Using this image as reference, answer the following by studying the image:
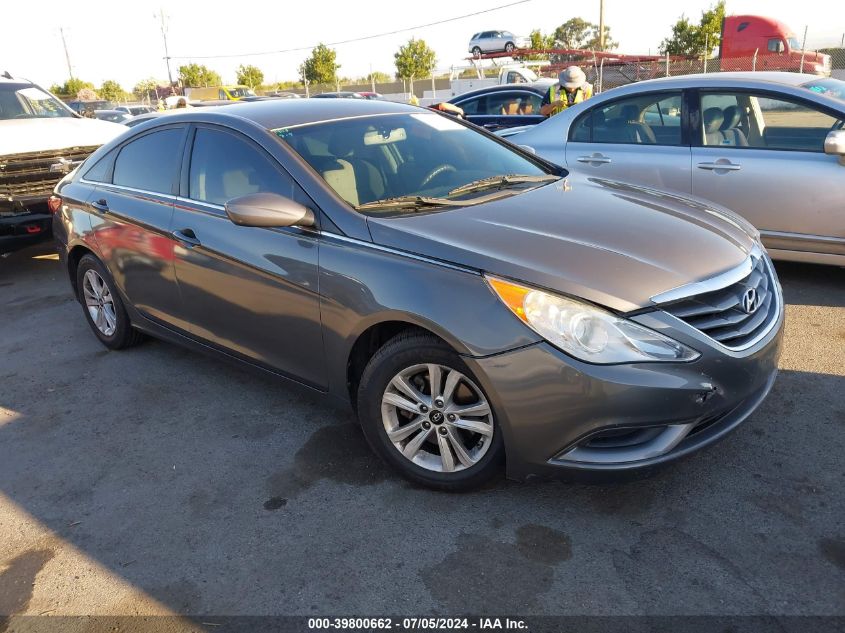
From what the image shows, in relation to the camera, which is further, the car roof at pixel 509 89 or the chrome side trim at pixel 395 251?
the car roof at pixel 509 89

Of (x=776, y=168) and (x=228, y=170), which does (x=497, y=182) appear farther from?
(x=776, y=168)

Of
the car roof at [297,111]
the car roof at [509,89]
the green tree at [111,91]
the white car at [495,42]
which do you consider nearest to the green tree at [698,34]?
the white car at [495,42]

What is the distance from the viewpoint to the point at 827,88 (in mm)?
5242

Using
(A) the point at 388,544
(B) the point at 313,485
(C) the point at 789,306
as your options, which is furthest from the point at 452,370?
(C) the point at 789,306

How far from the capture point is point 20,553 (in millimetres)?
2828

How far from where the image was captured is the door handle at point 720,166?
17.0 feet

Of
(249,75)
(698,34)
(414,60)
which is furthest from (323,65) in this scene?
(698,34)

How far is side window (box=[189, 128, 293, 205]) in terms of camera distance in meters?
3.40

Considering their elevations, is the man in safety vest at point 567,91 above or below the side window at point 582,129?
above

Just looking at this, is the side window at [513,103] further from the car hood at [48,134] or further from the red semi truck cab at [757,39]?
the red semi truck cab at [757,39]

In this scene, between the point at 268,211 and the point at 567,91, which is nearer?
the point at 268,211

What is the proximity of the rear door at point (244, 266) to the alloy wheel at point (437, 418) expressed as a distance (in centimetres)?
48

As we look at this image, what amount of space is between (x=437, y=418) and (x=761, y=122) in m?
4.05

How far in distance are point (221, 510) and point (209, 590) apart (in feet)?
1.72
